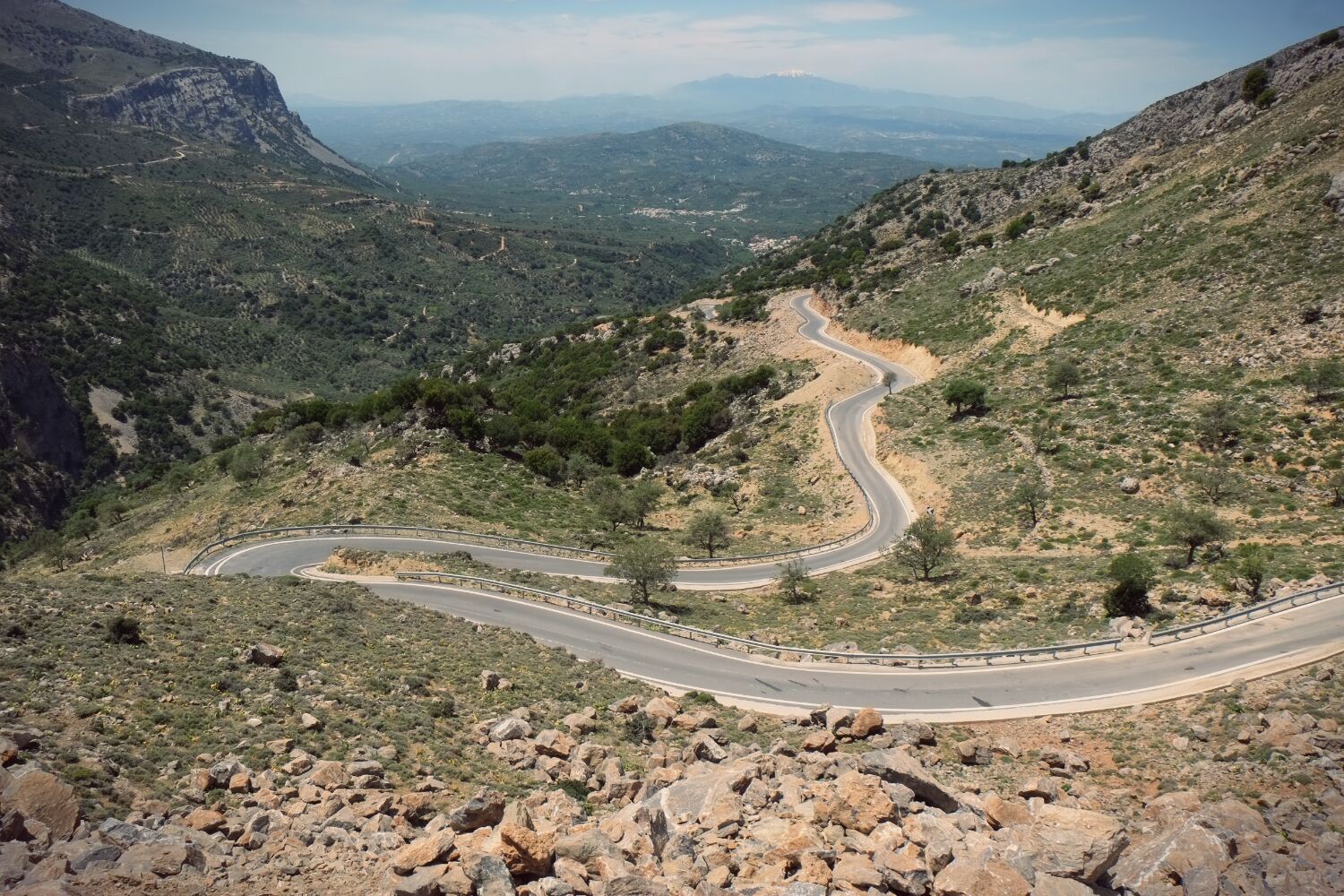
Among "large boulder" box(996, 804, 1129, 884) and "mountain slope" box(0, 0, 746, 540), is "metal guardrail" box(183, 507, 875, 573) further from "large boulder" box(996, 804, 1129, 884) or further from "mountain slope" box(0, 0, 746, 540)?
"mountain slope" box(0, 0, 746, 540)

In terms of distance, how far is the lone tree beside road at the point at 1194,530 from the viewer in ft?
86.7

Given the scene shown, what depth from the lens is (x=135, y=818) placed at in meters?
10.3

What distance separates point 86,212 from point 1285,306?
716 feet

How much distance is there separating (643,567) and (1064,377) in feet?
100.0

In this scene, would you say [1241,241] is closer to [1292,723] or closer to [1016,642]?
[1016,642]

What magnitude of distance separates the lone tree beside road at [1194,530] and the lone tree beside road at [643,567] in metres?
20.7

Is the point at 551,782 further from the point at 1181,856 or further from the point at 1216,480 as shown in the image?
the point at 1216,480

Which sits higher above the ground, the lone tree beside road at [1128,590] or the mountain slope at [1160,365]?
the mountain slope at [1160,365]

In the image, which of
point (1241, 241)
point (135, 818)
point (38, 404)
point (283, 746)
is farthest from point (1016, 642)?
point (38, 404)

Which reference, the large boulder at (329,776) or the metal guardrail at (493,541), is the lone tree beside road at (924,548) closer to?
the metal guardrail at (493,541)

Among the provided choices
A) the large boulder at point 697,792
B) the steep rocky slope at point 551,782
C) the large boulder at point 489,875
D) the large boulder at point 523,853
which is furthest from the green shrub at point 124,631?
the large boulder at point 697,792

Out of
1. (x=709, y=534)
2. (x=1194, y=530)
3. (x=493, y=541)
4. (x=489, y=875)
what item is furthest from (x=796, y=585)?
(x=489, y=875)

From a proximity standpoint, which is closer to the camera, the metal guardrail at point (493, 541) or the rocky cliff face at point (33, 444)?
the metal guardrail at point (493, 541)

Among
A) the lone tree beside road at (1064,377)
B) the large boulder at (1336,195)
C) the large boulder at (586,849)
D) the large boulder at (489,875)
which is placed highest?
the large boulder at (1336,195)
